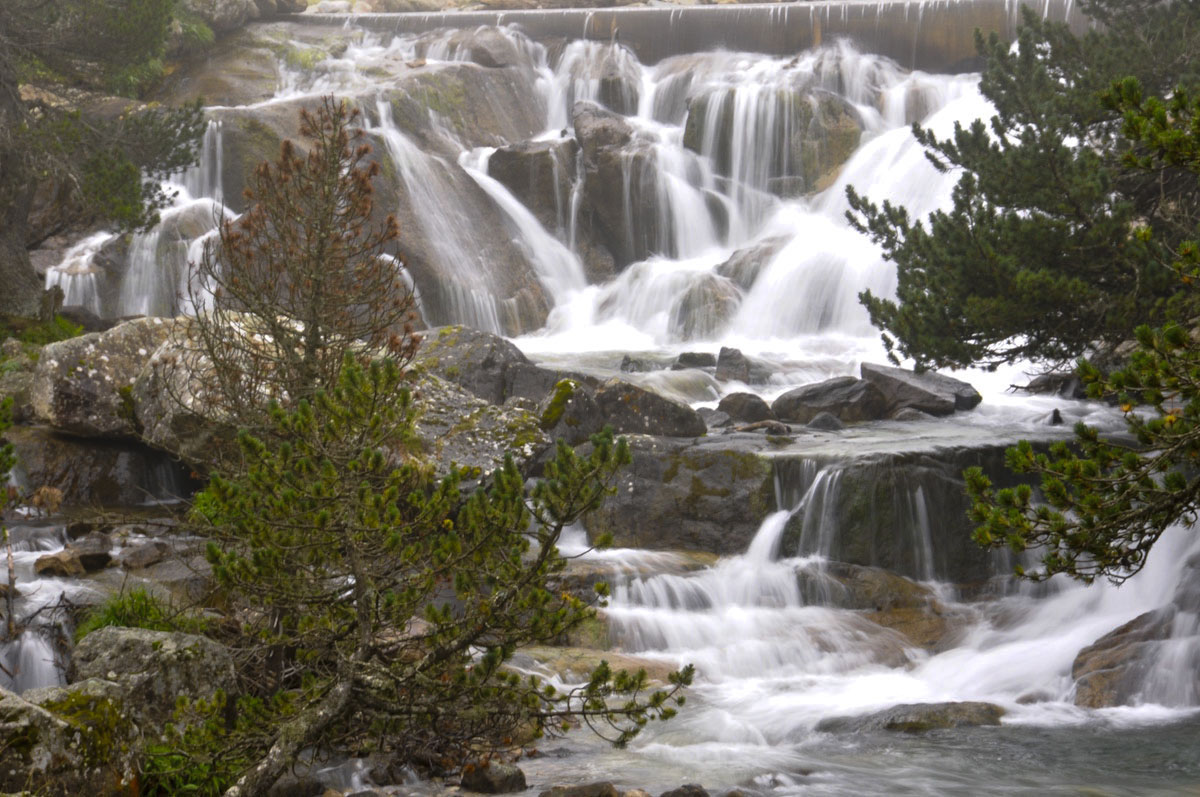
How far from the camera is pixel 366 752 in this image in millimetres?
6613

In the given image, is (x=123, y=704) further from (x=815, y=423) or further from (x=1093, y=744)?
(x=815, y=423)

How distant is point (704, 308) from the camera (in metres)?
22.7

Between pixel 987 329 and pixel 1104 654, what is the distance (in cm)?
289

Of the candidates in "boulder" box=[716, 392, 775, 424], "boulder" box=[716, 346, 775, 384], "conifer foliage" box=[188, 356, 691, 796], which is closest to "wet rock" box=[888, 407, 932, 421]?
"boulder" box=[716, 392, 775, 424]

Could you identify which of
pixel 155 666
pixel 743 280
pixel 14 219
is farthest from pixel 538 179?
pixel 155 666

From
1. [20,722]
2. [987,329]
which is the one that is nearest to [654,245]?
[987,329]

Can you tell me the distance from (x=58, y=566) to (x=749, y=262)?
1716 cm

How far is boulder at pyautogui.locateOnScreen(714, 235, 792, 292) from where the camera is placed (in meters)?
23.5

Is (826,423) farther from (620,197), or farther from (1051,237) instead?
(620,197)

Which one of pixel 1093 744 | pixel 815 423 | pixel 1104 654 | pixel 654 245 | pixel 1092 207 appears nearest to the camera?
pixel 1093 744

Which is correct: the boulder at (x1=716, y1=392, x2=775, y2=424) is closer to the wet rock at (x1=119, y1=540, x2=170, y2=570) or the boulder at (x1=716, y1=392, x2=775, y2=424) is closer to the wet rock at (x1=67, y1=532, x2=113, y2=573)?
the wet rock at (x1=119, y1=540, x2=170, y2=570)

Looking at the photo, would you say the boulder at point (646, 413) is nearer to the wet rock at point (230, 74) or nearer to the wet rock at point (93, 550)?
the wet rock at point (93, 550)

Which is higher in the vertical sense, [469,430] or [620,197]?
[620,197]

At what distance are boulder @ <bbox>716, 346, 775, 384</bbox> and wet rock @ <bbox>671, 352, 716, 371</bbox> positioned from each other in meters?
0.31
